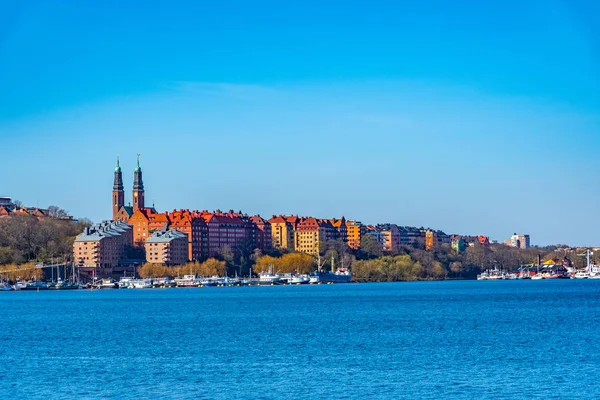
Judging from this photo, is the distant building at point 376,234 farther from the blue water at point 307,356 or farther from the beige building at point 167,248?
the blue water at point 307,356

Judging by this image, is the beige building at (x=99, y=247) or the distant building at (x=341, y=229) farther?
the distant building at (x=341, y=229)

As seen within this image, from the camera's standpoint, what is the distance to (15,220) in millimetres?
136375

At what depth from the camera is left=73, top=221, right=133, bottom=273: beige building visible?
136 m

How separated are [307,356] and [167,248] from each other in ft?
362

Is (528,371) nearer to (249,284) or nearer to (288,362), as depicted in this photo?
(288,362)

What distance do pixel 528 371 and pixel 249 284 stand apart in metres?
112

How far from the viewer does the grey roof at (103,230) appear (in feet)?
451

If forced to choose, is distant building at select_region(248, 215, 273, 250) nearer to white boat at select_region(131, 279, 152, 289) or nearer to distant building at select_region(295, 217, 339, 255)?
distant building at select_region(295, 217, 339, 255)

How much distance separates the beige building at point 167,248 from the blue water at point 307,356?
85967 mm

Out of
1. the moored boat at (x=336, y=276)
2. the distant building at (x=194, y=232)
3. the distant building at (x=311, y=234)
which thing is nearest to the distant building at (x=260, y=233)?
the distant building at (x=311, y=234)

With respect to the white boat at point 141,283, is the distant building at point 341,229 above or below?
above

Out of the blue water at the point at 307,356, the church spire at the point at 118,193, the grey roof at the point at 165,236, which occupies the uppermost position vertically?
the church spire at the point at 118,193

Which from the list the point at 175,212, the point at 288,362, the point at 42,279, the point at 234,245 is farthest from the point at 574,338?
the point at 175,212

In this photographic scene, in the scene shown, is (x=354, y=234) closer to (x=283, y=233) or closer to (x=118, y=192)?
(x=283, y=233)
